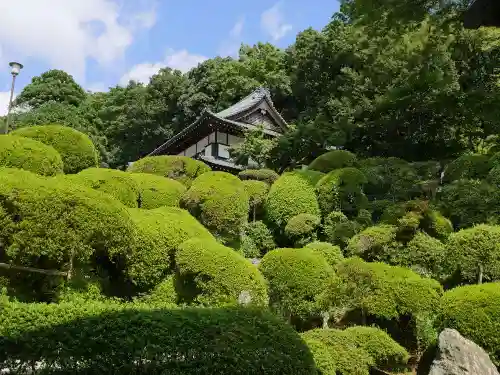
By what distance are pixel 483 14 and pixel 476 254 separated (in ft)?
39.9

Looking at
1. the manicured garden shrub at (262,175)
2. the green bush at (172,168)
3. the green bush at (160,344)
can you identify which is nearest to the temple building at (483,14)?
the green bush at (160,344)

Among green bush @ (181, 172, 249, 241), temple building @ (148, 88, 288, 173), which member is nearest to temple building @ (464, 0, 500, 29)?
green bush @ (181, 172, 249, 241)

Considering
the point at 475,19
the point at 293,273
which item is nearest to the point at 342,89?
the point at 293,273

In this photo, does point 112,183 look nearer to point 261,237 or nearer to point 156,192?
point 156,192

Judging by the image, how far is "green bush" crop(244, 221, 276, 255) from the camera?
18.0 m

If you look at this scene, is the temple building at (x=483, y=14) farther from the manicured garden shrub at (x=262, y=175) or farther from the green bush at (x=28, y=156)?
the manicured garden shrub at (x=262, y=175)

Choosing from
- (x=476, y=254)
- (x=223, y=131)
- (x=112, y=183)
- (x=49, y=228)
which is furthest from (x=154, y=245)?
(x=223, y=131)

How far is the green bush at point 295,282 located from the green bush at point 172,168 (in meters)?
6.77

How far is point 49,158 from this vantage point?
1221 cm

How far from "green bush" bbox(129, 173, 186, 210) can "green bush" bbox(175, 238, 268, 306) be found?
4125 mm

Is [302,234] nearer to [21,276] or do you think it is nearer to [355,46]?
[21,276]

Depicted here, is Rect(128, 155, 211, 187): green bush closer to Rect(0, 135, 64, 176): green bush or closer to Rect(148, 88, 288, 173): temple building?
Rect(148, 88, 288, 173): temple building

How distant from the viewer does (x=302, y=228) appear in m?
17.1

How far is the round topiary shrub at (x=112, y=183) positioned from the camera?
40.3 feet
